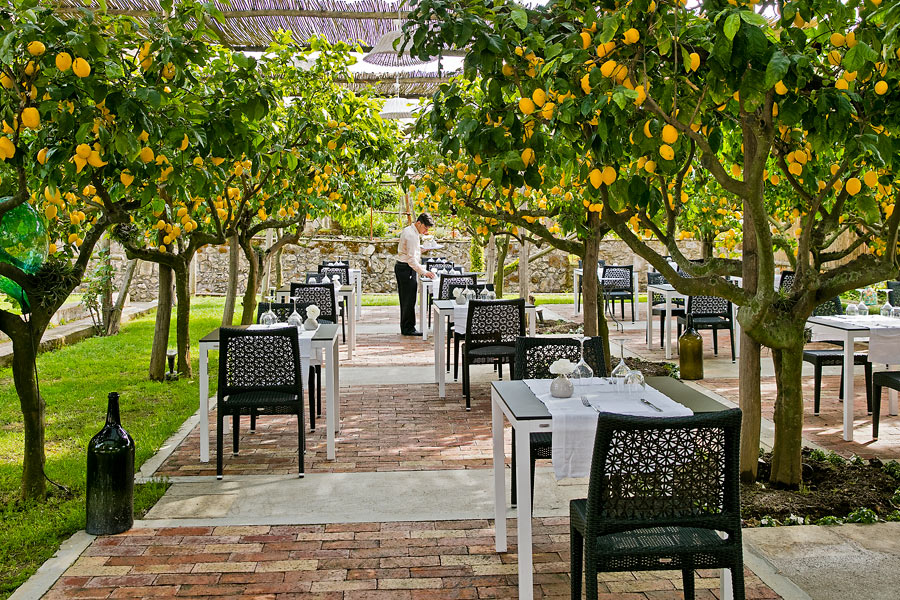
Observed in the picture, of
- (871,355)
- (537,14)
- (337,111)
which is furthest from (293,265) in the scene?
(537,14)

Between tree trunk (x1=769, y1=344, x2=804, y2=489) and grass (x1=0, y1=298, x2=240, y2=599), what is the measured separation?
129 inches

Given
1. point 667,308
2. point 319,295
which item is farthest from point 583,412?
point 667,308

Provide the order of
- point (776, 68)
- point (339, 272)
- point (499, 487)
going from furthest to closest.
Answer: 1. point (339, 272)
2. point (499, 487)
3. point (776, 68)

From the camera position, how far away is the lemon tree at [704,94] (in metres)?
2.79

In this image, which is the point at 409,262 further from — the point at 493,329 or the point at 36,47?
A: the point at 36,47

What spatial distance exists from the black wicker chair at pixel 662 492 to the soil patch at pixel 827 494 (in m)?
1.39

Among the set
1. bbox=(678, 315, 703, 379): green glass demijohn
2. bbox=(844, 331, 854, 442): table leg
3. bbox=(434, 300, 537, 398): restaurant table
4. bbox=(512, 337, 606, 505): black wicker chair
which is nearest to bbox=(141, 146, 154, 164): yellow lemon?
bbox=(512, 337, 606, 505): black wicker chair

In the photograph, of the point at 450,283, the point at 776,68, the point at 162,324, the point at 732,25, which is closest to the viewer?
the point at 732,25

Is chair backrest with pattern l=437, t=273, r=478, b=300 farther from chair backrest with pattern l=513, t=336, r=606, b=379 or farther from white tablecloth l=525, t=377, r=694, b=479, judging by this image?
white tablecloth l=525, t=377, r=694, b=479

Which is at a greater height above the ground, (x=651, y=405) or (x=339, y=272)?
(x=339, y=272)

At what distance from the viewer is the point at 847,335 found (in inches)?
226

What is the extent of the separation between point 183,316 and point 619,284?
7.85 meters

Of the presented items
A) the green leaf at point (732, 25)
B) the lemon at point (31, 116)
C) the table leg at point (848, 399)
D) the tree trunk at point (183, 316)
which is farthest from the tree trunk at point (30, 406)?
the table leg at point (848, 399)

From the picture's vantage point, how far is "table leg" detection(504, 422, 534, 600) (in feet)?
10.1
